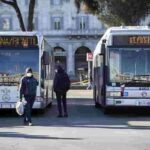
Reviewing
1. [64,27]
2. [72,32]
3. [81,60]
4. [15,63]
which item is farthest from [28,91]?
[81,60]

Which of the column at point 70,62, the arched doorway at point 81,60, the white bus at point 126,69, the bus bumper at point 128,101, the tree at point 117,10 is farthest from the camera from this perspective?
the column at point 70,62

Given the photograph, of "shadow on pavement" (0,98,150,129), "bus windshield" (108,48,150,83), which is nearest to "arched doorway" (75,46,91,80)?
"shadow on pavement" (0,98,150,129)

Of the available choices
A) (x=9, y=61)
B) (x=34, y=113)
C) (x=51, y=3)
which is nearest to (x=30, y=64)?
(x=9, y=61)

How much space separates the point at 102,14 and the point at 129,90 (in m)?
21.9

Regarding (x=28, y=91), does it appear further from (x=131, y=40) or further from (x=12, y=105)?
(x=131, y=40)

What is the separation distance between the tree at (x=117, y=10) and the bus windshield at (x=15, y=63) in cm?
1759

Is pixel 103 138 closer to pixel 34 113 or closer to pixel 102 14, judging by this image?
pixel 34 113

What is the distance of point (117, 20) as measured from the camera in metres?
40.6

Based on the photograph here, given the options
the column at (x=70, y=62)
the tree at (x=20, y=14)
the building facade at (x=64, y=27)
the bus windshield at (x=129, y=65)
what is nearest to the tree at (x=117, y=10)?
the tree at (x=20, y=14)

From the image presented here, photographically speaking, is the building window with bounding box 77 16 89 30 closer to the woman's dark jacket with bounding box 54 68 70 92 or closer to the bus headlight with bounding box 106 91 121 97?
the woman's dark jacket with bounding box 54 68 70 92

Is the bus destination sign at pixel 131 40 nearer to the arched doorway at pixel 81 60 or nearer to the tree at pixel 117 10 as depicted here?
→ the tree at pixel 117 10

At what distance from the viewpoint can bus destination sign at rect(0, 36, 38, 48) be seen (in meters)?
21.5

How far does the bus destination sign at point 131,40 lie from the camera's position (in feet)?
69.9

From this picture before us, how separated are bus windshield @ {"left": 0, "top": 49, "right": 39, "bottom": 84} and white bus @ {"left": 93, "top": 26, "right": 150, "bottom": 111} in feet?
7.79
